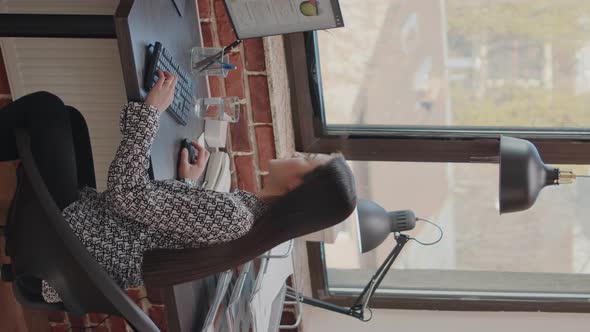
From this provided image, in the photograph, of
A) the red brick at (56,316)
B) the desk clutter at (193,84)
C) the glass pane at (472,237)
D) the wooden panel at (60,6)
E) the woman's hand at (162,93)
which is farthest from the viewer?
the red brick at (56,316)

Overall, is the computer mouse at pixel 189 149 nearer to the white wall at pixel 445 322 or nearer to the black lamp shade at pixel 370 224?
the black lamp shade at pixel 370 224

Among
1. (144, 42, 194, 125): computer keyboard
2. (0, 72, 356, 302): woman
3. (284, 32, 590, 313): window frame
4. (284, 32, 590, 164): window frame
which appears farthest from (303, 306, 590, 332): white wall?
(0, 72, 356, 302): woman

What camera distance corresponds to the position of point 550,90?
82.9 inches

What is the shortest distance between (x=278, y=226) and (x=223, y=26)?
0.79 metres

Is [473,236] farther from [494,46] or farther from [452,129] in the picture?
[494,46]

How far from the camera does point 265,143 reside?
218cm

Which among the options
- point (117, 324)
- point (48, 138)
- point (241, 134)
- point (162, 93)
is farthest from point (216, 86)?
point (117, 324)

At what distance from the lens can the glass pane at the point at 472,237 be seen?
7.59 ft

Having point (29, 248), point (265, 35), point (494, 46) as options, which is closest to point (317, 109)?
point (265, 35)

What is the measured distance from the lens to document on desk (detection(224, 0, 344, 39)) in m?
1.85

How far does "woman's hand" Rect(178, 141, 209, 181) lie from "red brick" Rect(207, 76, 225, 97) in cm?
33

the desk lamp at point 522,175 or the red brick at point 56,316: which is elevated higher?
the desk lamp at point 522,175

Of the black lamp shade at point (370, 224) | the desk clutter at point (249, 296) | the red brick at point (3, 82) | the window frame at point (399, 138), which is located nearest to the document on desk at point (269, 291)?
the desk clutter at point (249, 296)

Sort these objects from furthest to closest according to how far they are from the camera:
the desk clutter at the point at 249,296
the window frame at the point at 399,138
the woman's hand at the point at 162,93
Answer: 1. the window frame at the point at 399,138
2. the desk clutter at the point at 249,296
3. the woman's hand at the point at 162,93
